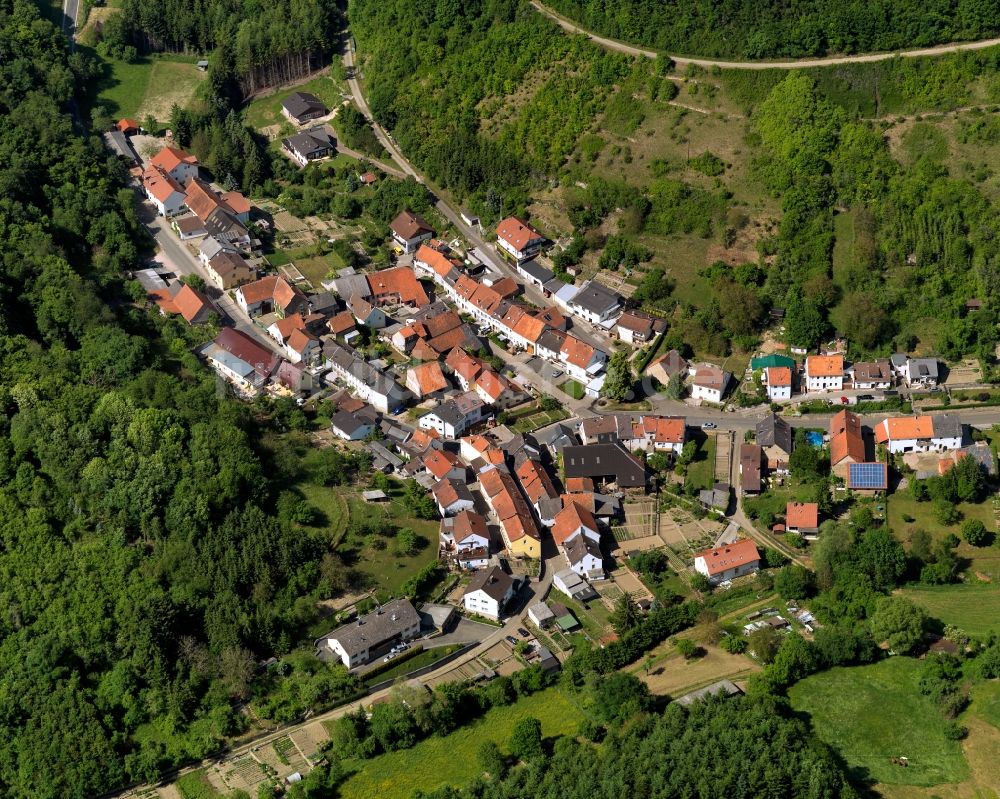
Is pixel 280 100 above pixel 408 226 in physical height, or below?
above

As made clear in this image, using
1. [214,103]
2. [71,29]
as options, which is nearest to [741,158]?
[214,103]

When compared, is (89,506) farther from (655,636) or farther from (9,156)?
(9,156)

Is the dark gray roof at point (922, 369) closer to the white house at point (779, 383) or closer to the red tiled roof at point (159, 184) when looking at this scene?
the white house at point (779, 383)

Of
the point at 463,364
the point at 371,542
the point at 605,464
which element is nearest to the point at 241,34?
the point at 463,364

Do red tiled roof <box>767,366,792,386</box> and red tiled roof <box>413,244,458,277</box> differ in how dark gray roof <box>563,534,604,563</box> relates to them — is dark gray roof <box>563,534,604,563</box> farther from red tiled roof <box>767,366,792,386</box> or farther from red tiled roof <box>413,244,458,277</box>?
red tiled roof <box>413,244,458,277</box>

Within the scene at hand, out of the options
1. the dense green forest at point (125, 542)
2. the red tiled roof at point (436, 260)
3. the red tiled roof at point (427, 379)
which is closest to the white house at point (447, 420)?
the red tiled roof at point (427, 379)

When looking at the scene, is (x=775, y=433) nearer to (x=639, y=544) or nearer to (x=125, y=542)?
(x=639, y=544)
